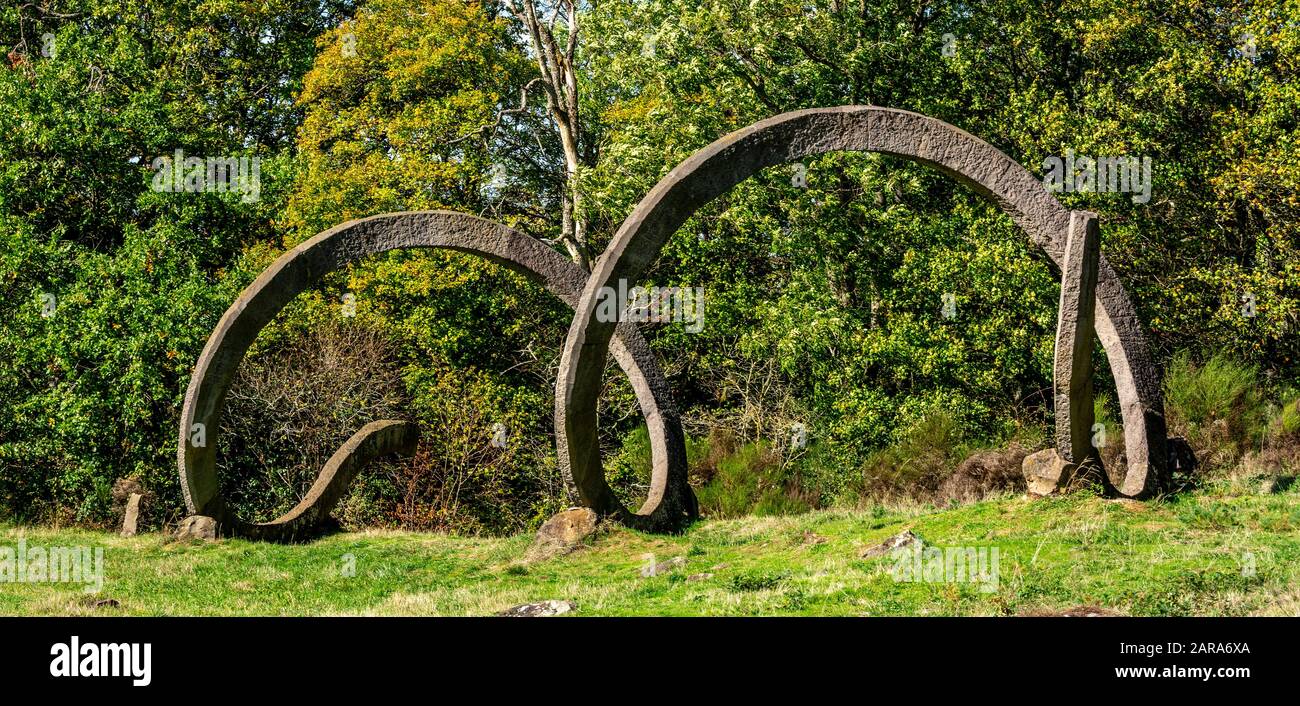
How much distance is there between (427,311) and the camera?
25359mm

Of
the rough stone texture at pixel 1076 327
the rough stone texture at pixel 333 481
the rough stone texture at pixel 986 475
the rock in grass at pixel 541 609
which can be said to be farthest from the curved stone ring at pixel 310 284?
the rough stone texture at pixel 1076 327

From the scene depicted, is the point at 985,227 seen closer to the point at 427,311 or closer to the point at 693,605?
the point at 427,311

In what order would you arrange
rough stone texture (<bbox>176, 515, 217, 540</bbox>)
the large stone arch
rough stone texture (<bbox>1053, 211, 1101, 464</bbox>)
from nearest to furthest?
rough stone texture (<bbox>1053, 211, 1101, 464</bbox>) → the large stone arch → rough stone texture (<bbox>176, 515, 217, 540</bbox>)

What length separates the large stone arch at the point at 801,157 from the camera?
39.2ft

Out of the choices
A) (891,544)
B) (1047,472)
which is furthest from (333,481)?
(1047,472)

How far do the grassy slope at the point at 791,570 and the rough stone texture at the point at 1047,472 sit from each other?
0.20 m

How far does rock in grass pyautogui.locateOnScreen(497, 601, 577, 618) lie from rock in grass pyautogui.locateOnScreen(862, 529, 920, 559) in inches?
114

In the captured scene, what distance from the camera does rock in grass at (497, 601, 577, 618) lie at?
9492 millimetres

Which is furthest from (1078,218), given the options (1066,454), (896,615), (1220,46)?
(1220,46)

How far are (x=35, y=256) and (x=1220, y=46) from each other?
21.6m

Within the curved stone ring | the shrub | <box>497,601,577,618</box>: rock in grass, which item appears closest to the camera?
<box>497,601,577,618</box>: rock in grass

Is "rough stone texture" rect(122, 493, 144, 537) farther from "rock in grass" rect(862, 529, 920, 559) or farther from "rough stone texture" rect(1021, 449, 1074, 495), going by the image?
"rough stone texture" rect(1021, 449, 1074, 495)

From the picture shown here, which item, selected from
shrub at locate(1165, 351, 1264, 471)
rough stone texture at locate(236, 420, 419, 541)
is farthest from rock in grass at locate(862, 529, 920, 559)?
shrub at locate(1165, 351, 1264, 471)

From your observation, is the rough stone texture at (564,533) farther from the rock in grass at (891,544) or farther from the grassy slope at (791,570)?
the rock in grass at (891,544)
